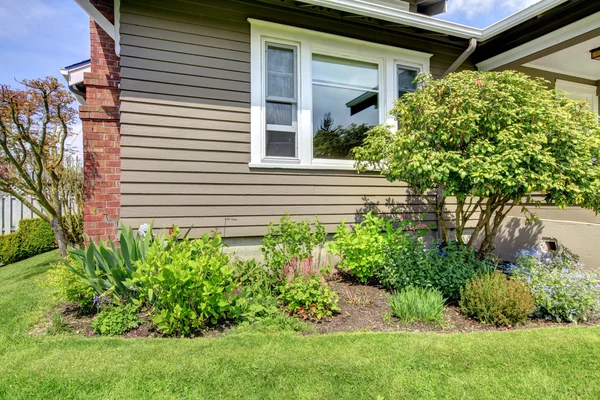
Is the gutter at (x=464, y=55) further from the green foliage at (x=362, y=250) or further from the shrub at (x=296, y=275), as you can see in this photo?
the shrub at (x=296, y=275)

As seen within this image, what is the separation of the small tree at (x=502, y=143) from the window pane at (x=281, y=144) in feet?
4.95

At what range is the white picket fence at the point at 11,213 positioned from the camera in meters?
8.20

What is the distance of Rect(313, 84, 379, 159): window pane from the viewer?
4.85m

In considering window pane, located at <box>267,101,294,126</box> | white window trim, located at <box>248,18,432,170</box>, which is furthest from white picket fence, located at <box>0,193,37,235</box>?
window pane, located at <box>267,101,294,126</box>

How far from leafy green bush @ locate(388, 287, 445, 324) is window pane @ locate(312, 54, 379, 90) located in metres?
3.31

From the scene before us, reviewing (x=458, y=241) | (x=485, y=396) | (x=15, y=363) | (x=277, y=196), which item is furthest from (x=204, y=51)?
(x=485, y=396)

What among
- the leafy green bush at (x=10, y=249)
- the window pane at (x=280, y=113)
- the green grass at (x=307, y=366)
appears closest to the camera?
the green grass at (x=307, y=366)

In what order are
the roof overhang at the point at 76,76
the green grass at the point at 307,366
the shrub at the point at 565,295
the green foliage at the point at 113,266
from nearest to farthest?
the green grass at the point at 307,366
the green foliage at the point at 113,266
the shrub at the point at 565,295
the roof overhang at the point at 76,76

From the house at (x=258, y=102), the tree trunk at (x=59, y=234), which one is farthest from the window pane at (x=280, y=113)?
the tree trunk at (x=59, y=234)

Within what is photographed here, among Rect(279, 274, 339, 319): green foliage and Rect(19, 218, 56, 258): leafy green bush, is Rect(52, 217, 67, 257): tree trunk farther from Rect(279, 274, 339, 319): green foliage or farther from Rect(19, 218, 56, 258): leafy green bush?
Rect(279, 274, 339, 319): green foliage

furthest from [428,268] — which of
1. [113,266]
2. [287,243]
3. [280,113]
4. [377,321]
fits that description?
[113,266]

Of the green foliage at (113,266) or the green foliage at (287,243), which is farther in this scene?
the green foliage at (287,243)

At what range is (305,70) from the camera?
15.3 feet

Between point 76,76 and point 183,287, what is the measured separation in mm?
5285
